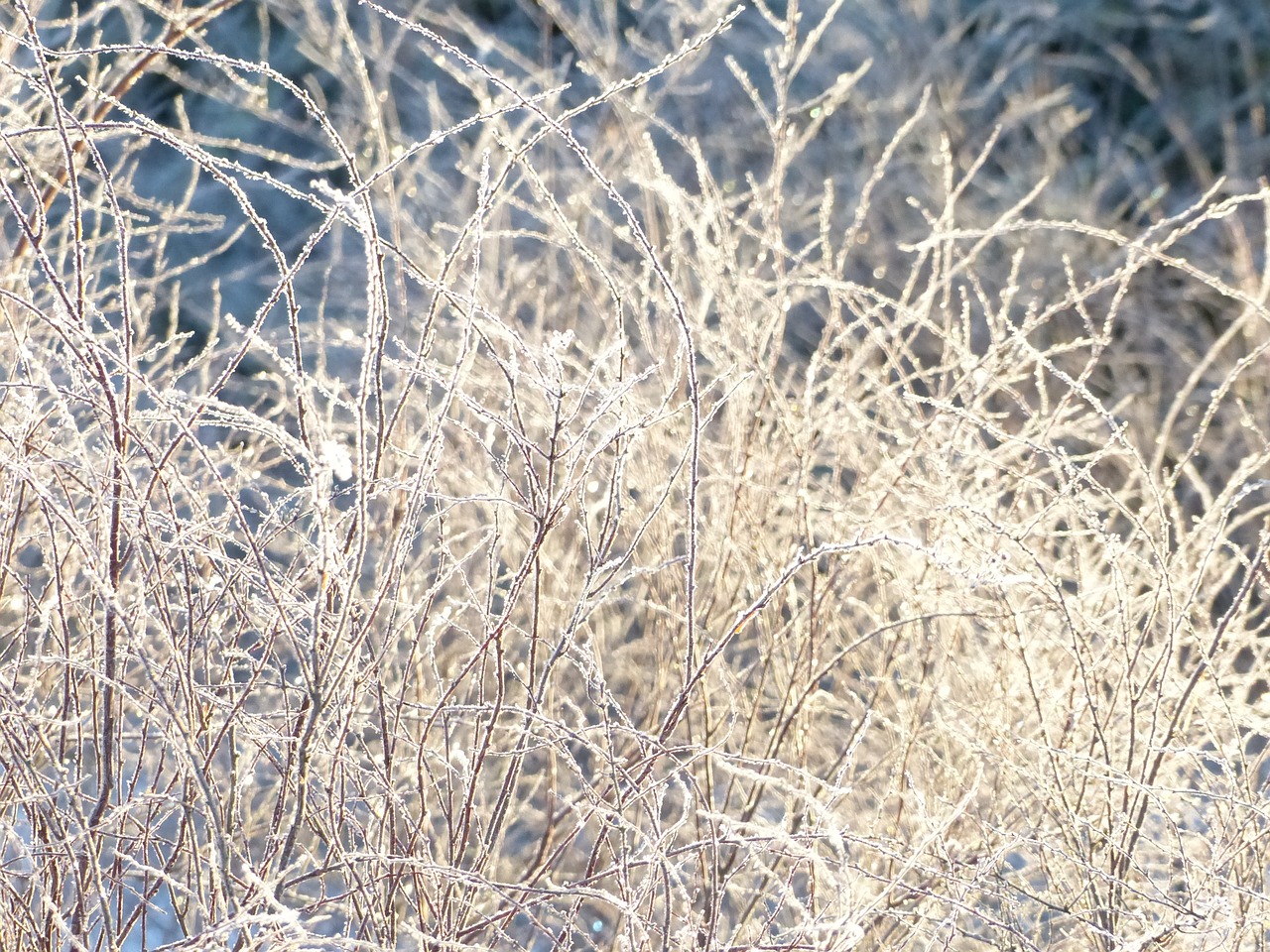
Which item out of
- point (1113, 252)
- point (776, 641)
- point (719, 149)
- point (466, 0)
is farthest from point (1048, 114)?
point (776, 641)

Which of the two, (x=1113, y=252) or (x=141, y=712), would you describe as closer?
(x=141, y=712)

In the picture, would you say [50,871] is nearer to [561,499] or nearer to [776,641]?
[561,499]

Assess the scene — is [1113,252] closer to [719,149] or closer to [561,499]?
[719,149]

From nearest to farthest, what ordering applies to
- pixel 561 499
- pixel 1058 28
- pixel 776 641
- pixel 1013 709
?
1. pixel 561 499
2. pixel 776 641
3. pixel 1013 709
4. pixel 1058 28

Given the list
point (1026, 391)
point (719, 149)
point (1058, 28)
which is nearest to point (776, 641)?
point (1026, 391)

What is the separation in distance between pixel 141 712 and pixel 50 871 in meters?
0.33

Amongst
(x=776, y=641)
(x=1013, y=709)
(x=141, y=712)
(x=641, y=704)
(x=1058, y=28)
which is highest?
(x=1058, y=28)

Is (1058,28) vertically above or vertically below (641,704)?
above

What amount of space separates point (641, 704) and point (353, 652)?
1.91m

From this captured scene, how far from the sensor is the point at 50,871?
1.25 m

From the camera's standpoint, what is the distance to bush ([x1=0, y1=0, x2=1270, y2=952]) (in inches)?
41.7

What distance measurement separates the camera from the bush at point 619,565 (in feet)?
3.48

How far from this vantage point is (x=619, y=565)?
1.09 meters

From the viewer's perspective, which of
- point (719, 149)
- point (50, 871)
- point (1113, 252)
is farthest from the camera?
point (719, 149)
